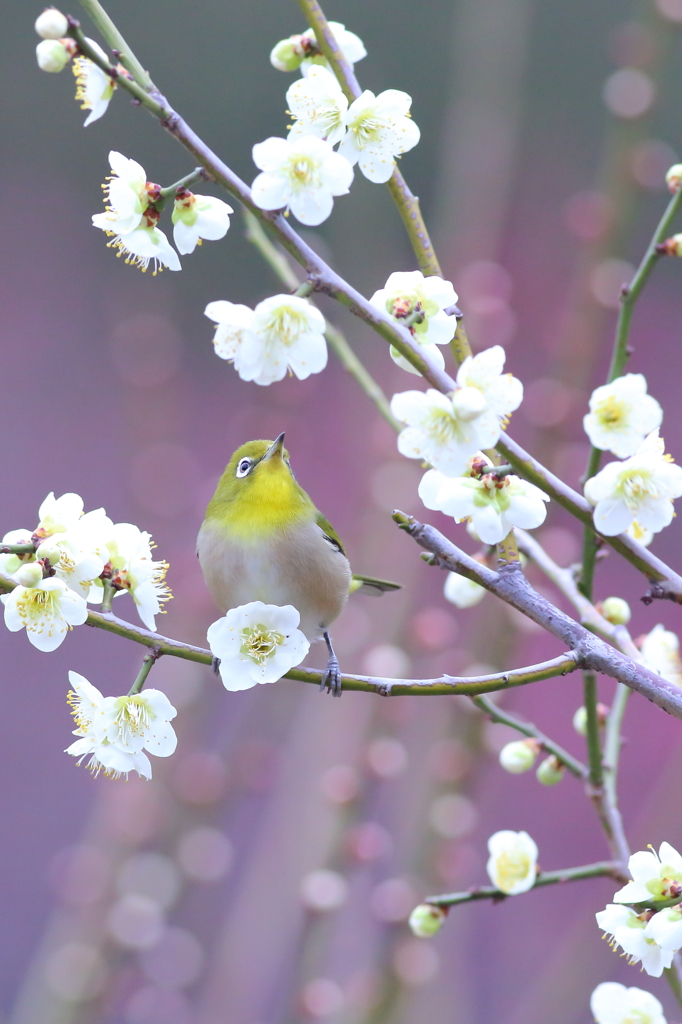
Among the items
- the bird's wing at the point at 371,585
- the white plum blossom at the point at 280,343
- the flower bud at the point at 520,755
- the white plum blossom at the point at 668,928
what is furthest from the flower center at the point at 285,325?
the bird's wing at the point at 371,585

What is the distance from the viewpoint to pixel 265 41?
379cm

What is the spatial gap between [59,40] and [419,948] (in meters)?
1.50

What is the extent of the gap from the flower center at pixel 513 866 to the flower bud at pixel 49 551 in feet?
2.14

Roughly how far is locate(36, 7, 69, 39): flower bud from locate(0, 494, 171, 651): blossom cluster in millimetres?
370

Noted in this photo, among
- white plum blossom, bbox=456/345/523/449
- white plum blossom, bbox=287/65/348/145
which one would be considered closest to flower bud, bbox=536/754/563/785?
white plum blossom, bbox=456/345/523/449

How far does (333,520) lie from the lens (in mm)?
3049

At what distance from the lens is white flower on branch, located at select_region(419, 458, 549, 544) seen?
81cm

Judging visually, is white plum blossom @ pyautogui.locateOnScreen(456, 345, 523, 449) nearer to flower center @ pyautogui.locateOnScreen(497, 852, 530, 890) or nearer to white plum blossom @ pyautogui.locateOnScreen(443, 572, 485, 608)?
white plum blossom @ pyautogui.locateOnScreen(443, 572, 485, 608)

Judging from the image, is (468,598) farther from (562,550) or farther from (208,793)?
(208,793)

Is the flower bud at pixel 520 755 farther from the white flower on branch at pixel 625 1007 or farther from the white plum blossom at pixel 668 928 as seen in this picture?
the white plum blossom at pixel 668 928

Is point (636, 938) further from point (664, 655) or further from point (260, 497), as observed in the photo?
point (260, 497)

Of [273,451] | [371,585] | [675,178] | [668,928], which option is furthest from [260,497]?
[668,928]

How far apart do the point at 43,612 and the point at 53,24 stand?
483 millimetres

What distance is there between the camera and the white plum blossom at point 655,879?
0.79 metres
